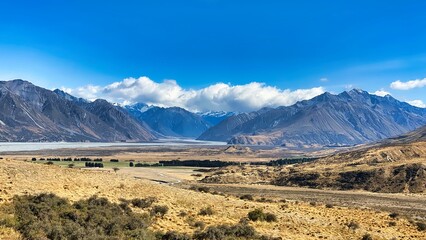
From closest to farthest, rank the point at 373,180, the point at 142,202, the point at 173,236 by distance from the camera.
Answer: the point at 173,236
the point at 142,202
the point at 373,180

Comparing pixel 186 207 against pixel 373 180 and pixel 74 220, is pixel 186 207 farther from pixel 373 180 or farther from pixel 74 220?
pixel 373 180

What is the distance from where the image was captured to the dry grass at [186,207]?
112 feet

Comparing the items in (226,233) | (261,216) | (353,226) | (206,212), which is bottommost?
(353,226)

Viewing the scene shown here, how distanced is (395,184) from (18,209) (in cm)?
9389

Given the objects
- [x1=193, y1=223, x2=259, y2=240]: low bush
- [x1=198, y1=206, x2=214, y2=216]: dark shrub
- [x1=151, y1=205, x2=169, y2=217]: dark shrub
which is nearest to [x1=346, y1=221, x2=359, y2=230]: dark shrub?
[x1=193, y1=223, x2=259, y2=240]: low bush

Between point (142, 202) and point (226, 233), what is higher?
point (142, 202)

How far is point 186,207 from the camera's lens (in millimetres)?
40312

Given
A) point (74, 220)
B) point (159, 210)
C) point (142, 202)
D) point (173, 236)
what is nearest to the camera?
point (173, 236)

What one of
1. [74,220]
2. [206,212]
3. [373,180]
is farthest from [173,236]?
[373,180]

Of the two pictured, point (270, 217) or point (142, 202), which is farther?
point (270, 217)

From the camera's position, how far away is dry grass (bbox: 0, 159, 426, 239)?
112 ft

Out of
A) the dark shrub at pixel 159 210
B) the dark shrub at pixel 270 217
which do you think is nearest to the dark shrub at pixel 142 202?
the dark shrub at pixel 159 210

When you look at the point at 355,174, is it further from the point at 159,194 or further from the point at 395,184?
the point at 159,194

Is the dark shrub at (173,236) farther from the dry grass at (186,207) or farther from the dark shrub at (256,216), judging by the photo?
the dark shrub at (256,216)
